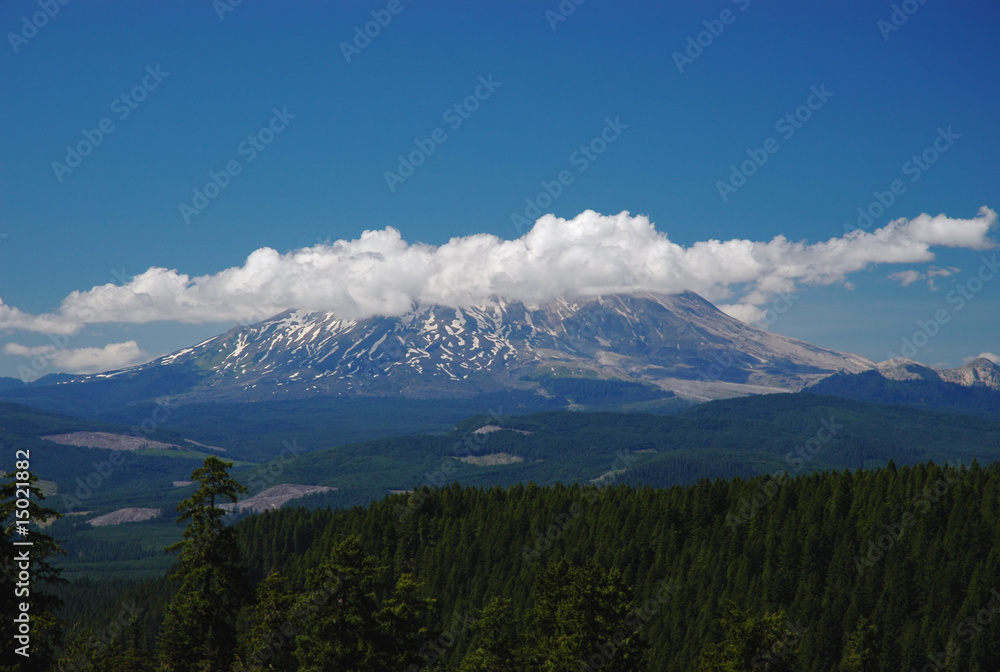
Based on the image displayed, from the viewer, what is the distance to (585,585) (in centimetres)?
4622

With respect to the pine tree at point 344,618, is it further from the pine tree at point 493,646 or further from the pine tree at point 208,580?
the pine tree at point 493,646

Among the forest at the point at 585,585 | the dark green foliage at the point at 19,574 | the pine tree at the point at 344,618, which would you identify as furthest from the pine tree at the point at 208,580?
the dark green foliage at the point at 19,574

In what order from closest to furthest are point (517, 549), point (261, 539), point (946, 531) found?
point (946, 531)
point (517, 549)
point (261, 539)

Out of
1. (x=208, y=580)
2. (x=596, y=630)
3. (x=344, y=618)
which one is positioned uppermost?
(x=208, y=580)

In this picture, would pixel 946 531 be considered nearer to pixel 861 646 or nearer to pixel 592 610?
pixel 861 646

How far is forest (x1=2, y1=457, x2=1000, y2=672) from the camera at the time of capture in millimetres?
41656

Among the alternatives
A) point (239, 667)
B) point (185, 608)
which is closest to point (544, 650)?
point (239, 667)

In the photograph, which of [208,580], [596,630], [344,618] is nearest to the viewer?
[208,580]

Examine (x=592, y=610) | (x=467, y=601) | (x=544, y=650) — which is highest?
(x=592, y=610)

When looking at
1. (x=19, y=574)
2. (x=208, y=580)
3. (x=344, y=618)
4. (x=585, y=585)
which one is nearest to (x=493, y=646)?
(x=585, y=585)

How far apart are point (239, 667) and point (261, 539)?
514ft

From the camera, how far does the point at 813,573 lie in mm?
117875

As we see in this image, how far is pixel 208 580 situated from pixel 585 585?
19.4 meters

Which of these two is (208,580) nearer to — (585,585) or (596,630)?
(585,585)
